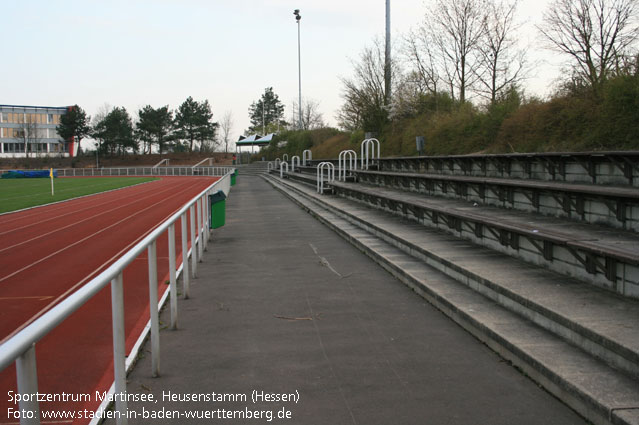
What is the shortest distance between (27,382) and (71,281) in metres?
7.39

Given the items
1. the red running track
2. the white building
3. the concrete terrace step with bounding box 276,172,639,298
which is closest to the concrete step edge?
the concrete terrace step with bounding box 276,172,639,298

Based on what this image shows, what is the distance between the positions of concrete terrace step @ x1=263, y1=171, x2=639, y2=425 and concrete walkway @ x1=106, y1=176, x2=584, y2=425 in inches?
→ 6.1

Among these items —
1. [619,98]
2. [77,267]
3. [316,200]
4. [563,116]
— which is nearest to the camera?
[77,267]

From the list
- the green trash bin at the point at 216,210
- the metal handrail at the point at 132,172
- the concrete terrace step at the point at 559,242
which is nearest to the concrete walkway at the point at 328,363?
the concrete terrace step at the point at 559,242

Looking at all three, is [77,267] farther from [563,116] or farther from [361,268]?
[563,116]

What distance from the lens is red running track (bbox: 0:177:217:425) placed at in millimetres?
3816

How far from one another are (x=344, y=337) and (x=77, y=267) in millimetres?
6311

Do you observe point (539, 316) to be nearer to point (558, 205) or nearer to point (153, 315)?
point (153, 315)

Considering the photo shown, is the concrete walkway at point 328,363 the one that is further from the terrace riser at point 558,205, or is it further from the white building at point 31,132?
the white building at point 31,132

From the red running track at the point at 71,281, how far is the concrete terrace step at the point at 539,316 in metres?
3.11

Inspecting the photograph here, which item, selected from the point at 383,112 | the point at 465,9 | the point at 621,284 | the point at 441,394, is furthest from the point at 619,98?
the point at 383,112

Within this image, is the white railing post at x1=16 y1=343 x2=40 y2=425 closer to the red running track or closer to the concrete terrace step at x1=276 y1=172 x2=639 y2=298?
the red running track

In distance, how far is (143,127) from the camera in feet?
333

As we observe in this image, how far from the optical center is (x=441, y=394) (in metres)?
4.27
